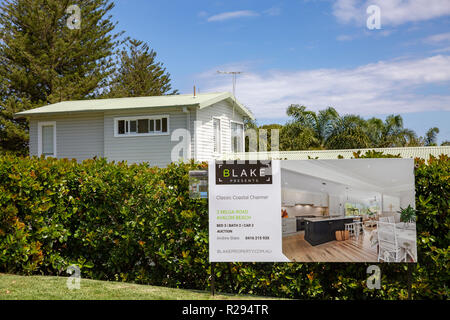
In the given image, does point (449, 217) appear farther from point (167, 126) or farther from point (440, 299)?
point (167, 126)

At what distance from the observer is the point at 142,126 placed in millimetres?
22453

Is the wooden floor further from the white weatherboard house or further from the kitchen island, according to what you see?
the white weatherboard house

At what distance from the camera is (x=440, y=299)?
6391mm

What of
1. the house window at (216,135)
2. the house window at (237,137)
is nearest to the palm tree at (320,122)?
the house window at (237,137)

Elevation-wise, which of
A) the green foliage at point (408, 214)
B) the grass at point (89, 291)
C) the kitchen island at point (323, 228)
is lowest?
the grass at point (89, 291)

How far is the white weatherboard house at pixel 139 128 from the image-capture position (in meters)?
Result: 21.5

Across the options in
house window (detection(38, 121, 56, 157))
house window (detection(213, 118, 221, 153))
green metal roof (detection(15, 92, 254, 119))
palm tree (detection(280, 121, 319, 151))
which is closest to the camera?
green metal roof (detection(15, 92, 254, 119))

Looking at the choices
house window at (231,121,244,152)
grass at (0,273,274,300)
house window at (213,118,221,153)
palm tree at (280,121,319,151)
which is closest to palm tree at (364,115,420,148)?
palm tree at (280,121,319,151)

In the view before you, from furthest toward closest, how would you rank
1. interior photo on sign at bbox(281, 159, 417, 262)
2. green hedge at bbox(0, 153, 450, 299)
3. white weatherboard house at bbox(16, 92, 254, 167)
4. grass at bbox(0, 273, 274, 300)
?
white weatherboard house at bbox(16, 92, 254, 167) → green hedge at bbox(0, 153, 450, 299) → interior photo on sign at bbox(281, 159, 417, 262) → grass at bbox(0, 273, 274, 300)

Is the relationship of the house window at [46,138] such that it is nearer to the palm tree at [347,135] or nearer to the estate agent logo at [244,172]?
the palm tree at [347,135]

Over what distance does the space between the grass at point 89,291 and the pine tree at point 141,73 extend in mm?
38040

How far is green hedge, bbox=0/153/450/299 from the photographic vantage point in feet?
21.1

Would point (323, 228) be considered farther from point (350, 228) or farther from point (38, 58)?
point (38, 58)
